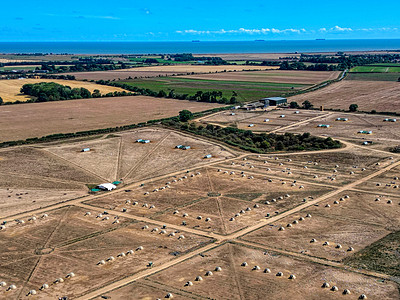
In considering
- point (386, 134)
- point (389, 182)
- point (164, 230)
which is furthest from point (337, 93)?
point (164, 230)

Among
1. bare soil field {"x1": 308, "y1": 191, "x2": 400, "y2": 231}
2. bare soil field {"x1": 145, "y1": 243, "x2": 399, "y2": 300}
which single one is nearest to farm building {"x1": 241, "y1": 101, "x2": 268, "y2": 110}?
bare soil field {"x1": 308, "y1": 191, "x2": 400, "y2": 231}

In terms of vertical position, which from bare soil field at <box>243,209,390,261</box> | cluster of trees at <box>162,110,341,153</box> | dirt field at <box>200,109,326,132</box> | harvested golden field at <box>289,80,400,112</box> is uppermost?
harvested golden field at <box>289,80,400,112</box>

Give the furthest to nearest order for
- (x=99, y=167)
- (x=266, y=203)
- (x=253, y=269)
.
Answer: (x=99, y=167)
(x=266, y=203)
(x=253, y=269)

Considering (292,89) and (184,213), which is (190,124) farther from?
(292,89)

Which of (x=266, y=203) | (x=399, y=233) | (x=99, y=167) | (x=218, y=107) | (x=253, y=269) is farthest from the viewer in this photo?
(x=218, y=107)

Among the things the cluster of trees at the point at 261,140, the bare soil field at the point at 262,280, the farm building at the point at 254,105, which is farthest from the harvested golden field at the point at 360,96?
the bare soil field at the point at 262,280

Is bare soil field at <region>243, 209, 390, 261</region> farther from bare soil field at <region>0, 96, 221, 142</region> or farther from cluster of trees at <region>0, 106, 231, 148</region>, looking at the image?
bare soil field at <region>0, 96, 221, 142</region>
